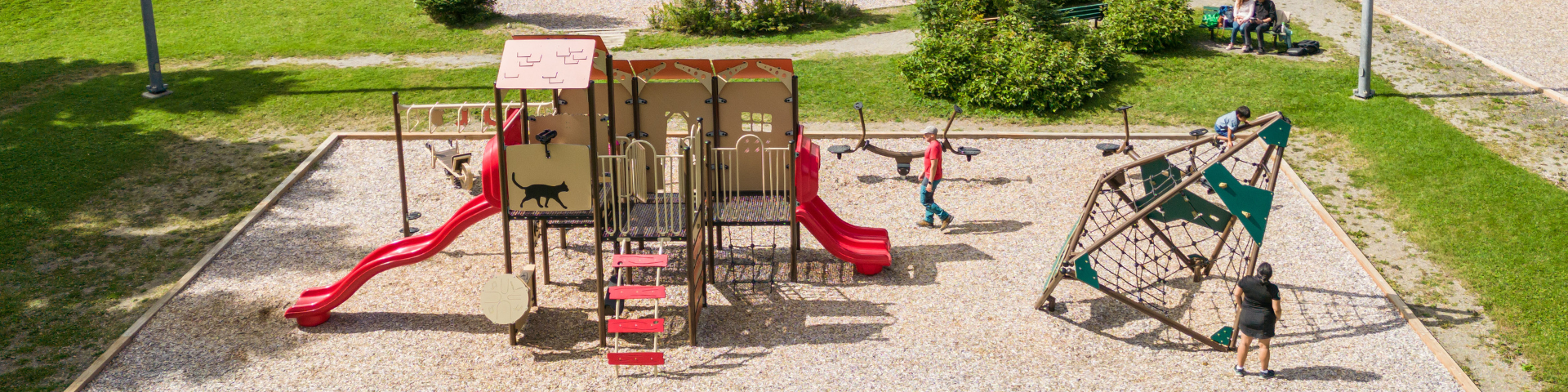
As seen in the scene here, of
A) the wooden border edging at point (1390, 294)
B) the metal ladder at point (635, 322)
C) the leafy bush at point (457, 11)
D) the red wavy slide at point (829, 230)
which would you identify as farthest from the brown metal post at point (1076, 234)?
the leafy bush at point (457, 11)

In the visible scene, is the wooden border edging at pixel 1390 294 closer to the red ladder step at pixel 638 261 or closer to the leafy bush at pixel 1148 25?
the leafy bush at pixel 1148 25

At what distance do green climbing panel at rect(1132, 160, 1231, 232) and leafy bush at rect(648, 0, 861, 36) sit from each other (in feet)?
39.4

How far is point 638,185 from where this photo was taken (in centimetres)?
1165

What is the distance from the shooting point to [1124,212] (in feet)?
44.1

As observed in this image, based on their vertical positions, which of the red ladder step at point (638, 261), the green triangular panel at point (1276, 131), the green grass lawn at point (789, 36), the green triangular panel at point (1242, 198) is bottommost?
the red ladder step at point (638, 261)

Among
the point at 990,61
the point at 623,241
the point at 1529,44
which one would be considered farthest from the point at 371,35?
the point at 1529,44

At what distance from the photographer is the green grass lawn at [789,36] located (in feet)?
69.7

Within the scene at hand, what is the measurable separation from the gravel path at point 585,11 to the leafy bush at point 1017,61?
4768 millimetres

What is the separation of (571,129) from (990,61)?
8792mm

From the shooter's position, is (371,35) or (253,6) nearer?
(371,35)

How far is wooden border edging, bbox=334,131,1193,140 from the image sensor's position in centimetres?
1614

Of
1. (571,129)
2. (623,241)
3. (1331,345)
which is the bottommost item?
(1331,345)

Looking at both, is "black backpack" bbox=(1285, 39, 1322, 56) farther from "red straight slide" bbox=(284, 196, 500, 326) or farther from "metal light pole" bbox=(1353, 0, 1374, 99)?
"red straight slide" bbox=(284, 196, 500, 326)

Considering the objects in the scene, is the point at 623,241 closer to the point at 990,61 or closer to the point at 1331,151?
the point at 990,61
